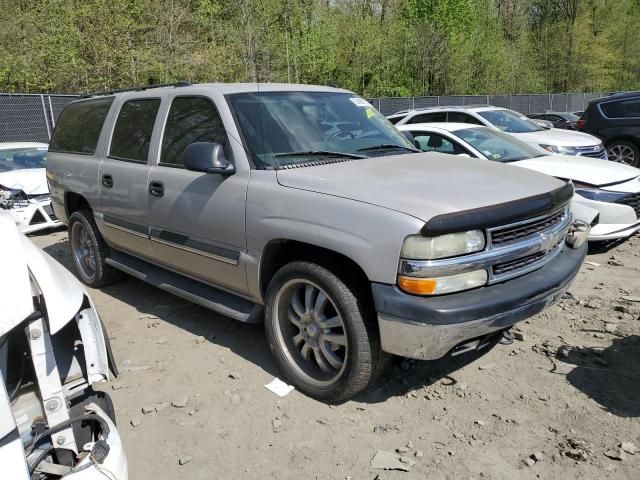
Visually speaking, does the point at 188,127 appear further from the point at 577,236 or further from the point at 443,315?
the point at 577,236

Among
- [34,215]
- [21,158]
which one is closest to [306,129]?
[34,215]

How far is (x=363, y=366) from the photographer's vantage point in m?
2.91

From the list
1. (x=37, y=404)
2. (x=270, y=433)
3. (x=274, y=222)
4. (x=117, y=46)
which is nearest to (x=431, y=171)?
(x=274, y=222)

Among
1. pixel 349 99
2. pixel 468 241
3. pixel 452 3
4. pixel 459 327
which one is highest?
pixel 452 3

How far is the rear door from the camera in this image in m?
4.29

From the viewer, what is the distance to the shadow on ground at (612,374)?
122 inches

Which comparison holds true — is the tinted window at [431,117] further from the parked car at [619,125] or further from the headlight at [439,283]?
the headlight at [439,283]

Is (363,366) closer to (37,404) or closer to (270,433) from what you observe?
(270,433)

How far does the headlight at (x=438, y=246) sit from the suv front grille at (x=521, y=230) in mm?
184

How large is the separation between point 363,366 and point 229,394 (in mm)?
1024

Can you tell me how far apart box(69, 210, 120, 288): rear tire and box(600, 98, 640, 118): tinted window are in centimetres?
1041

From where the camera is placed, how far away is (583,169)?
628 centimetres

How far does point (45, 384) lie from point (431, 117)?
31.4ft

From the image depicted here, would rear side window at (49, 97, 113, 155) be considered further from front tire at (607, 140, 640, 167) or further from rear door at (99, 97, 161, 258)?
front tire at (607, 140, 640, 167)
